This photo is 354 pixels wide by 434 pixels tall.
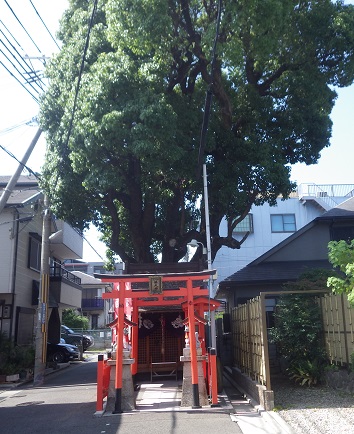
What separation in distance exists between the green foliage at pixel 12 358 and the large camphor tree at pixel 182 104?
540 centimetres

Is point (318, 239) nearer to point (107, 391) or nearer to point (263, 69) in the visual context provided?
point (263, 69)

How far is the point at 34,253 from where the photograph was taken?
80.4 ft

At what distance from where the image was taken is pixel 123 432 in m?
9.02

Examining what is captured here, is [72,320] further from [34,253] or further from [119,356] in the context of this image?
[119,356]

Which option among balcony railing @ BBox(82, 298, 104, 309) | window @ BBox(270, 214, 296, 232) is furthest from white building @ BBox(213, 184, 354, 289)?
balcony railing @ BBox(82, 298, 104, 309)

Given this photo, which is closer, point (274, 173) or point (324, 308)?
point (324, 308)

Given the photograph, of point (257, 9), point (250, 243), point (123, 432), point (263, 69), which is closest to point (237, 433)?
point (123, 432)

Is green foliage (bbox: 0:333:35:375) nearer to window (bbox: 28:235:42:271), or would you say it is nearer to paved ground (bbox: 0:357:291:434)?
paved ground (bbox: 0:357:291:434)

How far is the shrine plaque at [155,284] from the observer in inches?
468

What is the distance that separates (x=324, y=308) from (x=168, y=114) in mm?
7372

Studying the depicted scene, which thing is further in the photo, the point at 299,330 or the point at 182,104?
the point at 182,104

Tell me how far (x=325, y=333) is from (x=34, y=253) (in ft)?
52.9

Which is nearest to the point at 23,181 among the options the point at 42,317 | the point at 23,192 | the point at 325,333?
the point at 23,192

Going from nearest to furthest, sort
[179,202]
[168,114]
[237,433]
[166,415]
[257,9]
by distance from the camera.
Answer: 1. [237,433]
2. [166,415]
3. [257,9]
4. [168,114]
5. [179,202]
